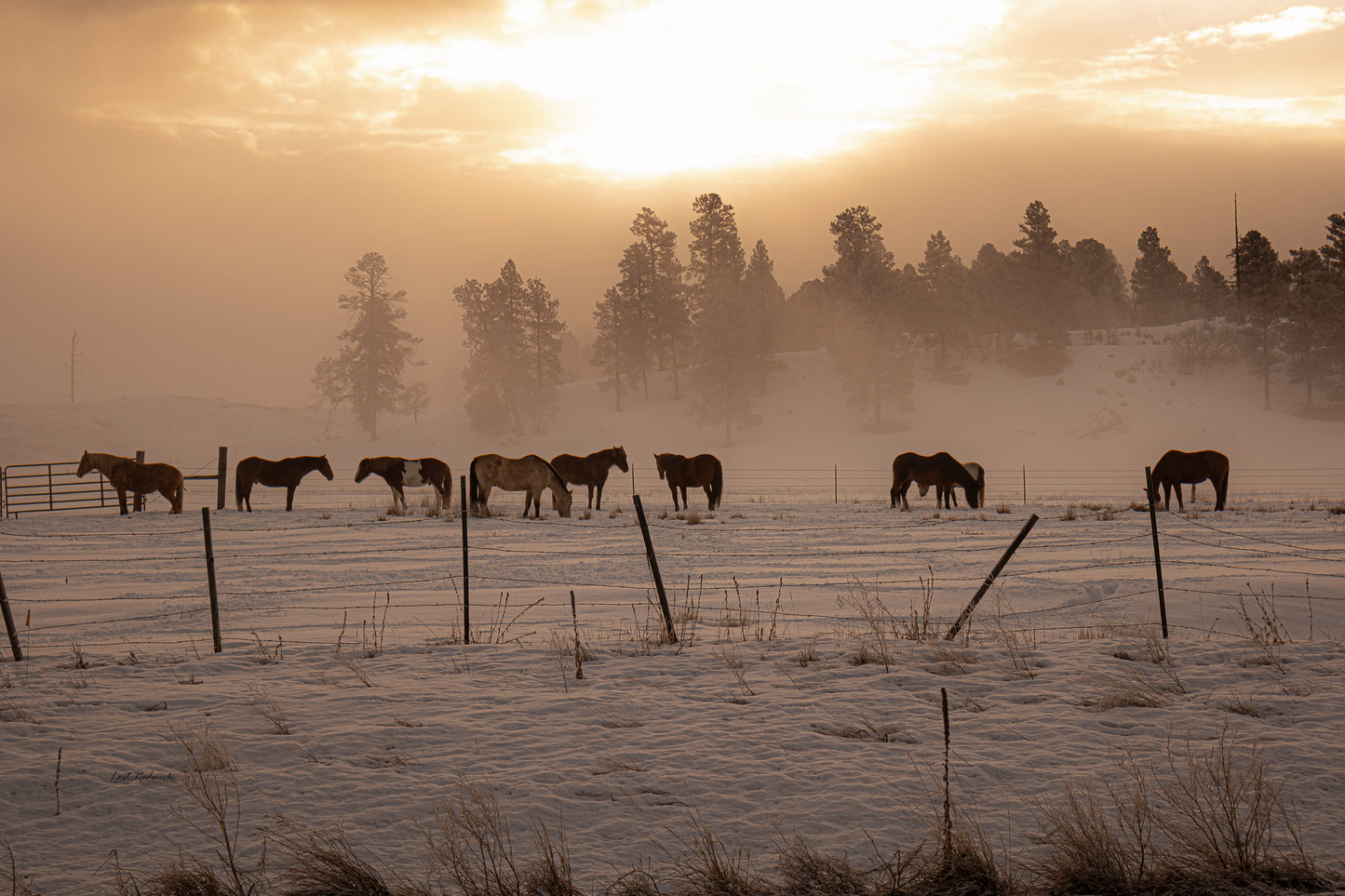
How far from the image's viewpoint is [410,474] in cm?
2511

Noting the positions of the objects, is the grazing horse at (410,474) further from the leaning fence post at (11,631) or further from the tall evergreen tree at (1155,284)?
the tall evergreen tree at (1155,284)

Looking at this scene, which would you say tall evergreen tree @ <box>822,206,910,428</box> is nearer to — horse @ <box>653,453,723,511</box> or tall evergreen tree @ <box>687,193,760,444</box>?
tall evergreen tree @ <box>687,193,760,444</box>

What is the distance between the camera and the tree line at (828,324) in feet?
185

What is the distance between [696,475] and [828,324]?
130 ft

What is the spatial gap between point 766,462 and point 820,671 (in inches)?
1773

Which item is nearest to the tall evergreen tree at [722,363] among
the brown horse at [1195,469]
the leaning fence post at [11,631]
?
the brown horse at [1195,469]

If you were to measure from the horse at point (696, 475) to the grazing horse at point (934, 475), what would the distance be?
5387 millimetres

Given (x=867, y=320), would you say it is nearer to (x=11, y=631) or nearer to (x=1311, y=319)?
(x=1311, y=319)

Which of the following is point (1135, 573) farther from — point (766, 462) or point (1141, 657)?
point (766, 462)

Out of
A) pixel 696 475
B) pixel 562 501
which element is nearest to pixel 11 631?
pixel 562 501

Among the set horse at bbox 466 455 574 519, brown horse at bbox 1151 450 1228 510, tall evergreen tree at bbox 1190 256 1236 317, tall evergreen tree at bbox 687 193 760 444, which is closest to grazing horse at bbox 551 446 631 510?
horse at bbox 466 455 574 519

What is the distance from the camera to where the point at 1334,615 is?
9.66 meters

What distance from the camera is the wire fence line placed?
→ 9.88 m

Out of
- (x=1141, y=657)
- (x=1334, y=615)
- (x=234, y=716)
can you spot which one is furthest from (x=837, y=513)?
(x=234, y=716)
